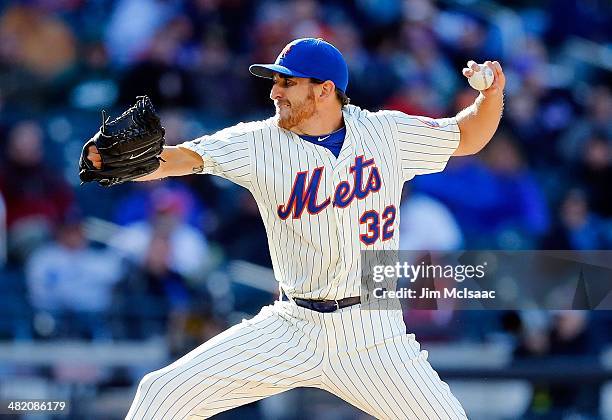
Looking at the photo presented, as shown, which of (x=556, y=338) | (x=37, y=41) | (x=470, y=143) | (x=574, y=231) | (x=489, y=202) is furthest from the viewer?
(x=37, y=41)

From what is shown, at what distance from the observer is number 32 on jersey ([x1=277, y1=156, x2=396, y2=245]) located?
3.69 meters

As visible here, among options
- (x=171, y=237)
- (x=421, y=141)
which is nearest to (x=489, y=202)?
(x=171, y=237)

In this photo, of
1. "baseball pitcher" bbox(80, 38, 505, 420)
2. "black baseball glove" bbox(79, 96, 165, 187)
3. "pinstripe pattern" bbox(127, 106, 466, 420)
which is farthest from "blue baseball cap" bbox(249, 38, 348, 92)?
"black baseball glove" bbox(79, 96, 165, 187)

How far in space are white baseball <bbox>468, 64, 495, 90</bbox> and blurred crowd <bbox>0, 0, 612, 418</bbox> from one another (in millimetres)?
2755

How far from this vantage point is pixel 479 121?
3.92 meters

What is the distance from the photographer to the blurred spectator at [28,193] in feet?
22.2

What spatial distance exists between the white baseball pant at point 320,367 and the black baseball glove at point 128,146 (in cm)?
62

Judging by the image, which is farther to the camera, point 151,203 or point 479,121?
point 151,203

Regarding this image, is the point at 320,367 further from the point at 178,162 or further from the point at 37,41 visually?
the point at 37,41

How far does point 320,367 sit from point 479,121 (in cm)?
103

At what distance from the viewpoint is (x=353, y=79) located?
A: 732 cm

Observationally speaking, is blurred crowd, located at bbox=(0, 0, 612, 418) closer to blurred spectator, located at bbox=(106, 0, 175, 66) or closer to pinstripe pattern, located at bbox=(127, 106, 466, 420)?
blurred spectator, located at bbox=(106, 0, 175, 66)

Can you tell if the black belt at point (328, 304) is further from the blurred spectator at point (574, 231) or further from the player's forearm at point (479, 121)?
the blurred spectator at point (574, 231)

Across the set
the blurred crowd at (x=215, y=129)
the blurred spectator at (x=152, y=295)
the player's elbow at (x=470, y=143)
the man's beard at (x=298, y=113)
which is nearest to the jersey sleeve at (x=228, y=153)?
the man's beard at (x=298, y=113)
